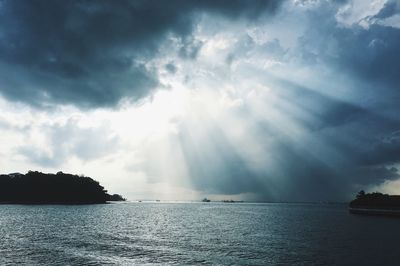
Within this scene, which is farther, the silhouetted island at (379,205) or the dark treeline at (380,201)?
the dark treeline at (380,201)

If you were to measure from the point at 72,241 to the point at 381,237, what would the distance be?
70269mm

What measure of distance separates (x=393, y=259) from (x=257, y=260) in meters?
21.7

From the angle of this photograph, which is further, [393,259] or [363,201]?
[363,201]

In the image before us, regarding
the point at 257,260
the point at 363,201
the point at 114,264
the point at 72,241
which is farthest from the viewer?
the point at 363,201

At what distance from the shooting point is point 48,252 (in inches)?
2143

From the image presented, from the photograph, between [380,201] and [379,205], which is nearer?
[379,205]

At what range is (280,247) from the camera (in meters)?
64.6

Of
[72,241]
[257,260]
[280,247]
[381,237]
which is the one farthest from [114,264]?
[381,237]

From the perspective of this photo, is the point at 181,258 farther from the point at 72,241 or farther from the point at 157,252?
the point at 72,241

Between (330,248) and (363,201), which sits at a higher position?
(363,201)

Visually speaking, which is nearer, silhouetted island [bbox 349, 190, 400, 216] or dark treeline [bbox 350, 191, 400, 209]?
silhouetted island [bbox 349, 190, 400, 216]

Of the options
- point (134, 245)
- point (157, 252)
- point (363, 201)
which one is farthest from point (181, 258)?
point (363, 201)

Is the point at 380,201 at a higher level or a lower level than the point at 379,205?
higher

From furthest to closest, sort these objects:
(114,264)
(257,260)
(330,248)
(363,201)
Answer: (363,201)
(330,248)
(257,260)
(114,264)
